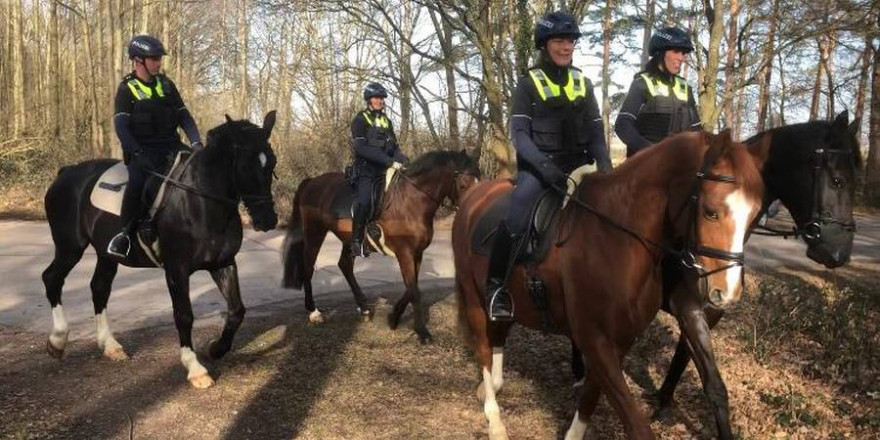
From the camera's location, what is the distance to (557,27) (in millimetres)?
4109

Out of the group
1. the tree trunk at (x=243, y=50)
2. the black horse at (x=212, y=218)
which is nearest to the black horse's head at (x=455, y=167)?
the black horse at (x=212, y=218)

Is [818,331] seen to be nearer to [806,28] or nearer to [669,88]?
[669,88]

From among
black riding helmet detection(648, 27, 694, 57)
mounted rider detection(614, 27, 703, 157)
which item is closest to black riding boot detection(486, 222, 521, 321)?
mounted rider detection(614, 27, 703, 157)

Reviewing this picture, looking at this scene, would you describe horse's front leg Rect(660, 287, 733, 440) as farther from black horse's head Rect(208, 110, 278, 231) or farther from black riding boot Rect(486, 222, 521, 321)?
black horse's head Rect(208, 110, 278, 231)

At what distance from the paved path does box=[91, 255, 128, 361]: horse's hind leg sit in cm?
73

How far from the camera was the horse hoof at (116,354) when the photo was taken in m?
6.13

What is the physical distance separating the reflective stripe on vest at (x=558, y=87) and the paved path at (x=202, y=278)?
527cm

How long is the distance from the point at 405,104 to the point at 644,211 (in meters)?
18.8

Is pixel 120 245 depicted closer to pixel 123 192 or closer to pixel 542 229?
pixel 123 192

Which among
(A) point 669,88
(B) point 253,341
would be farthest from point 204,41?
(A) point 669,88

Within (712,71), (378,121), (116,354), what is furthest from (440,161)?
(712,71)

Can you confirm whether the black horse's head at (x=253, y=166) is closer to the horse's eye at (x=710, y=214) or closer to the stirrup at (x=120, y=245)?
the stirrup at (x=120, y=245)

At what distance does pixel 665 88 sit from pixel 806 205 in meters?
1.46

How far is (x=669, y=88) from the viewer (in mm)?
5156
